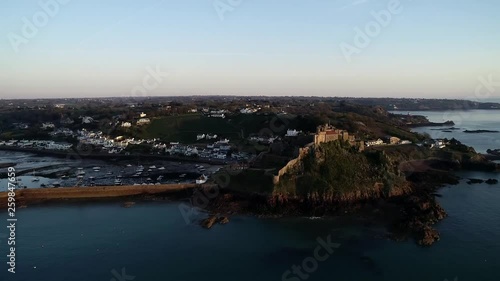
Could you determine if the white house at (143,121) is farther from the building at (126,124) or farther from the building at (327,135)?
the building at (327,135)

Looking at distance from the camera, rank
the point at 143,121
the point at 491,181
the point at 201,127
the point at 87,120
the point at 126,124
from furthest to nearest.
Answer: the point at 87,120, the point at 143,121, the point at 126,124, the point at 201,127, the point at 491,181

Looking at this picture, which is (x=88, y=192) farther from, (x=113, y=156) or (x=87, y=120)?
(x=87, y=120)

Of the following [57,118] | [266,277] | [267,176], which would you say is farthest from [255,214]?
[57,118]

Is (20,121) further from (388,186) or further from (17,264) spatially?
(388,186)

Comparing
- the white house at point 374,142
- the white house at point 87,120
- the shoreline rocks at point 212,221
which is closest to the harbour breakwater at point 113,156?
the white house at point 374,142

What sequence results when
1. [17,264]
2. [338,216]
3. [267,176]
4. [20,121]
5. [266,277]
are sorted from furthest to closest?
[20,121]
[267,176]
[338,216]
[17,264]
[266,277]

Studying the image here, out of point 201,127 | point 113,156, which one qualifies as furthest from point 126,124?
point 113,156
